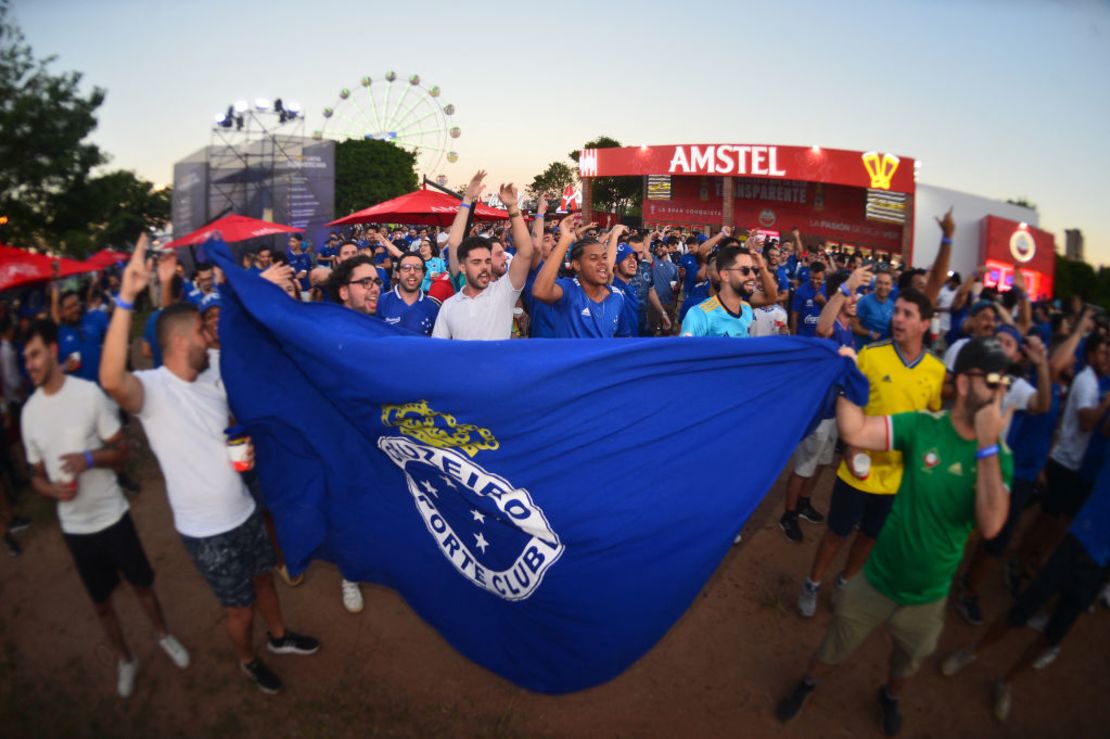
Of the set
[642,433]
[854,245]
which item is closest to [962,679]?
[642,433]

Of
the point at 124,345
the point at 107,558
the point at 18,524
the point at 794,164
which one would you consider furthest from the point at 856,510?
the point at 794,164

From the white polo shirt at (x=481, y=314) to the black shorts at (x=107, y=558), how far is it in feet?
8.01

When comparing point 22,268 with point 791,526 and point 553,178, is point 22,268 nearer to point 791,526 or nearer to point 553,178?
point 791,526

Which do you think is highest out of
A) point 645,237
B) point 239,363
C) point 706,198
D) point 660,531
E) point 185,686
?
point 706,198

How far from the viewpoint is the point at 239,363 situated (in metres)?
3.50

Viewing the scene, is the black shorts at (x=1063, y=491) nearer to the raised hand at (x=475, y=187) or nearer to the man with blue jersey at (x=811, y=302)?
the man with blue jersey at (x=811, y=302)

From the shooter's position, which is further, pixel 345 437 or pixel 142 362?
pixel 142 362

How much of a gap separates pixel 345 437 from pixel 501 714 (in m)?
1.93

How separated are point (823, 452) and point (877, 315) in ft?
6.46

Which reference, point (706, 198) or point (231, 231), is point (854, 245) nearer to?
point (706, 198)

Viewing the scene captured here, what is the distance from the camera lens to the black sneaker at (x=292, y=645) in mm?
4023

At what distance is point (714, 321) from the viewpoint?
4.47m

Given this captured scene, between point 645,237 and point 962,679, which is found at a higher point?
point 645,237

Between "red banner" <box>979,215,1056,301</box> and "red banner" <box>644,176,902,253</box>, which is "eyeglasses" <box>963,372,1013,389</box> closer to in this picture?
"red banner" <box>979,215,1056,301</box>
